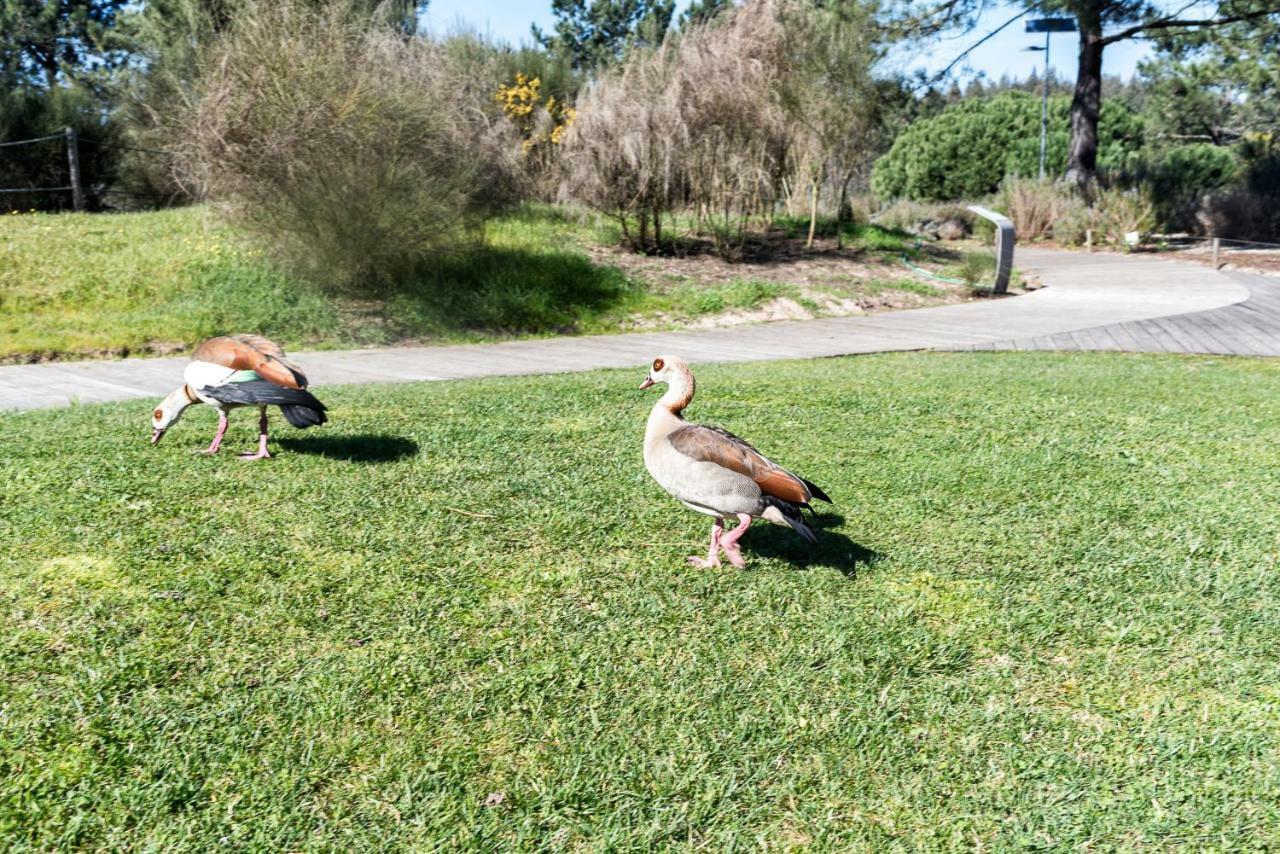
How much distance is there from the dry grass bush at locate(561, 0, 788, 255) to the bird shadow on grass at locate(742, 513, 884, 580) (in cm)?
1237

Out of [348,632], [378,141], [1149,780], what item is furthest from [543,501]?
[378,141]

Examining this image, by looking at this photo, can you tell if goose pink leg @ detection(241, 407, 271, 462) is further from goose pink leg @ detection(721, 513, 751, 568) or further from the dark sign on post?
the dark sign on post

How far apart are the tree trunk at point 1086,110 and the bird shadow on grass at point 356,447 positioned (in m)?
27.3

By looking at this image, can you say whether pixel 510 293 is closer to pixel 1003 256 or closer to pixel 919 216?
pixel 1003 256

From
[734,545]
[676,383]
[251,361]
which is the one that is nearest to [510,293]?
[251,361]

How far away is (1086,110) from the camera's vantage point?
29.9m

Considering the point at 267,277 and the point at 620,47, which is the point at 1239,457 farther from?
the point at 620,47

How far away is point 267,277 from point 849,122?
38.4 feet

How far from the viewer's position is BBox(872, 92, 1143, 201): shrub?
4591 centimetres

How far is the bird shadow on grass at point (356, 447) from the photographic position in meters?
6.33

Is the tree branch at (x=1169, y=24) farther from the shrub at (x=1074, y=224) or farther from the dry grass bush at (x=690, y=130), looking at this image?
the dry grass bush at (x=690, y=130)

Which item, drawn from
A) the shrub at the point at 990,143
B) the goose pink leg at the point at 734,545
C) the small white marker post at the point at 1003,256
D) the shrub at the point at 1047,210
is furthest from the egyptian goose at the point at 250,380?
the shrub at the point at 990,143

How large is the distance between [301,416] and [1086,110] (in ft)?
100

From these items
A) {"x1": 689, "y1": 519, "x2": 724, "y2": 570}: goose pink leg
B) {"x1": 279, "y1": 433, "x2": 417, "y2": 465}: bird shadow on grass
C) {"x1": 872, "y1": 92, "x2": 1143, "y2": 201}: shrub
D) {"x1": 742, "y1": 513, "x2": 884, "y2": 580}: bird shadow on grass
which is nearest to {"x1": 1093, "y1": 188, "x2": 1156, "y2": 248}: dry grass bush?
{"x1": 872, "y1": 92, "x2": 1143, "y2": 201}: shrub
